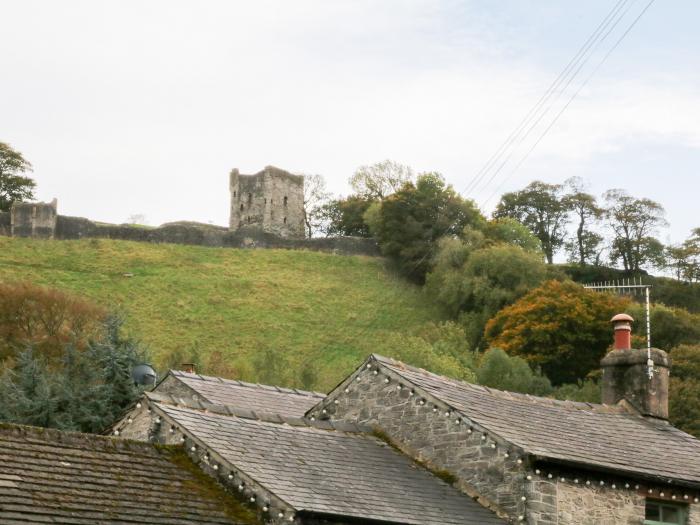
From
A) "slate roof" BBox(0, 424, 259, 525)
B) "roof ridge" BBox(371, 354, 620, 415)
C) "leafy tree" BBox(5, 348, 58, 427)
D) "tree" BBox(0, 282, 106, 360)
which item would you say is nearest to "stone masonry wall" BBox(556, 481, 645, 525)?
"roof ridge" BBox(371, 354, 620, 415)

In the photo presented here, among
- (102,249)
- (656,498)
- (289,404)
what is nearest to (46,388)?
(289,404)

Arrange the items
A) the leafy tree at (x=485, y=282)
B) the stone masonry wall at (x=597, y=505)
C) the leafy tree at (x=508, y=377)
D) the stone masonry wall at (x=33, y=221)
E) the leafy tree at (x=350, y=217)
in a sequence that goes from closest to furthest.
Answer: the stone masonry wall at (x=597, y=505) → the leafy tree at (x=508, y=377) → the leafy tree at (x=485, y=282) → the stone masonry wall at (x=33, y=221) → the leafy tree at (x=350, y=217)

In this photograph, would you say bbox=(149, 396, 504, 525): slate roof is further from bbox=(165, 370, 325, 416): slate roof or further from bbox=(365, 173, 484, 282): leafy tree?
bbox=(365, 173, 484, 282): leafy tree

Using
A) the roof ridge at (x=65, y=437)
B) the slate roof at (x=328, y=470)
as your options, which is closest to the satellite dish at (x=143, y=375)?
the slate roof at (x=328, y=470)

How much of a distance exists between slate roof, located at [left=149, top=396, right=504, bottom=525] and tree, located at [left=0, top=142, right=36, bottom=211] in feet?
319

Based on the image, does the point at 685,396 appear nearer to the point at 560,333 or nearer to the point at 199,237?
the point at 560,333

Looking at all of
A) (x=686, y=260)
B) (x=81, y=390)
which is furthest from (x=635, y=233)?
(x=81, y=390)

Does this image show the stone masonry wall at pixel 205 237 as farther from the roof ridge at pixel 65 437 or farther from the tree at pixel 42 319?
the roof ridge at pixel 65 437

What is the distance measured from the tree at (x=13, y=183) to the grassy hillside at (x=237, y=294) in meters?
14.3

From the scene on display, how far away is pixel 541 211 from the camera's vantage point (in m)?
122

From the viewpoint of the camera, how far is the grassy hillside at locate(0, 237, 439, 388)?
283ft

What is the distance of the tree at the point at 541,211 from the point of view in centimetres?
12062

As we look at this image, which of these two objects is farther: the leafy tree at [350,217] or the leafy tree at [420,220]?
the leafy tree at [350,217]

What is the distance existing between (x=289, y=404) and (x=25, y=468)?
472 inches
